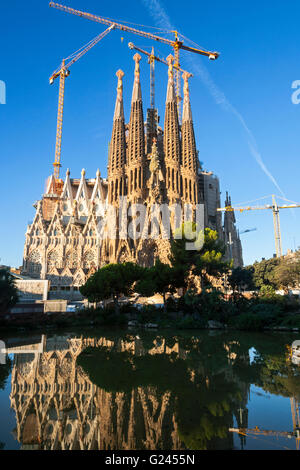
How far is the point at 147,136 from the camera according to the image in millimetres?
47375

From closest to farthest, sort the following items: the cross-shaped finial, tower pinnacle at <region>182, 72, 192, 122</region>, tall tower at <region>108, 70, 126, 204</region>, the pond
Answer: the pond → tall tower at <region>108, 70, 126, 204</region> → tower pinnacle at <region>182, 72, 192, 122</region> → the cross-shaped finial

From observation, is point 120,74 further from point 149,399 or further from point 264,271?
point 149,399

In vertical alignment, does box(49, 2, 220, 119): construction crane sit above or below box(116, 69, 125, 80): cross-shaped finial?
above

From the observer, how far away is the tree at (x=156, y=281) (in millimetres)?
24812

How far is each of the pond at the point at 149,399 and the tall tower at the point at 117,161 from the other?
3037 centimetres

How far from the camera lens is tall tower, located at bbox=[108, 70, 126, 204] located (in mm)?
41156

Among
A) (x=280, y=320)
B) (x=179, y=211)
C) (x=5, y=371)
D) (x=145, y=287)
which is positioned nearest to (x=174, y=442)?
(x=5, y=371)

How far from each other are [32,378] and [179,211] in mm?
32540

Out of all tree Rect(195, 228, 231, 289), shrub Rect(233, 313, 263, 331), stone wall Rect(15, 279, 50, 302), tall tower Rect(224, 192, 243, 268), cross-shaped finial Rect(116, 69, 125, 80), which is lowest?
shrub Rect(233, 313, 263, 331)

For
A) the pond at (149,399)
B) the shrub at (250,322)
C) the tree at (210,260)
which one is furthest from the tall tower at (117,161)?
the pond at (149,399)

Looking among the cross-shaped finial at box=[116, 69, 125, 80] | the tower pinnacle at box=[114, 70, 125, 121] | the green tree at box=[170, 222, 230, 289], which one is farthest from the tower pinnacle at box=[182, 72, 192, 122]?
the green tree at box=[170, 222, 230, 289]

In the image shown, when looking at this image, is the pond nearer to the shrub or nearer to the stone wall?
the shrub

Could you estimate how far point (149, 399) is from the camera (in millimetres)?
6723

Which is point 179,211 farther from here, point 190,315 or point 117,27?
point 117,27
